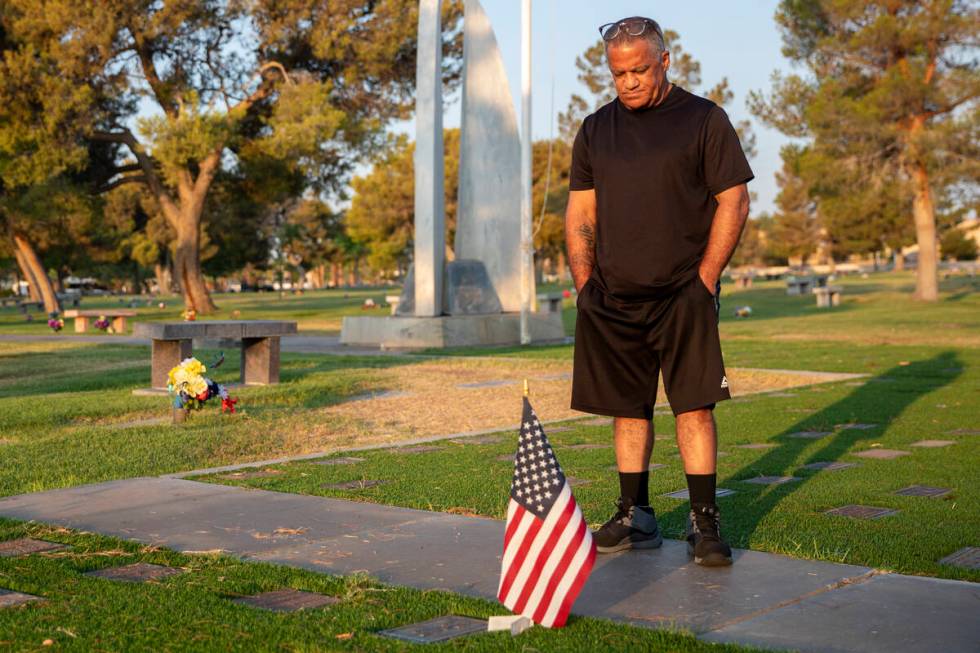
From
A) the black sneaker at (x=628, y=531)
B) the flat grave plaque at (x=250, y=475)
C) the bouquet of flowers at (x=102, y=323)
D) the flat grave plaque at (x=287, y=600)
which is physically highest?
the bouquet of flowers at (x=102, y=323)

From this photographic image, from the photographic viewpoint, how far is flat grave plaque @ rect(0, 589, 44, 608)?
154 inches

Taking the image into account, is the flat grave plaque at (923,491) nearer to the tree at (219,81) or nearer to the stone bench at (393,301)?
the stone bench at (393,301)

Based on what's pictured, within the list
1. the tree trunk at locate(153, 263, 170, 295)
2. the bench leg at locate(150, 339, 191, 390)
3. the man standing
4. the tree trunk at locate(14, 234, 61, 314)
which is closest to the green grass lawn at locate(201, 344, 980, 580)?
the man standing

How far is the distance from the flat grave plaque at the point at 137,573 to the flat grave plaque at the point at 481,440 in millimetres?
3930

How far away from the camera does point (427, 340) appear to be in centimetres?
1984

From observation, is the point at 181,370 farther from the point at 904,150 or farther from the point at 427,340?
the point at 904,150

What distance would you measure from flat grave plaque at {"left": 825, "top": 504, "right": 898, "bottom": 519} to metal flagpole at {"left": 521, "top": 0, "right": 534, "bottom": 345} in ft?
49.7

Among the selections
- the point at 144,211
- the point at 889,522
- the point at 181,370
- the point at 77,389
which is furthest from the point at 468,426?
the point at 144,211

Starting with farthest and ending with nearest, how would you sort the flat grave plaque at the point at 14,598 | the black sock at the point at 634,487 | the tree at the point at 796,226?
the tree at the point at 796,226, the black sock at the point at 634,487, the flat grave plaque at the point at 14,598

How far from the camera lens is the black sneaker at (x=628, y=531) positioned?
4.73 meters

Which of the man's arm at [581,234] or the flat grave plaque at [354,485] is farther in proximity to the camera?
the flat grave plaque at [354,485]

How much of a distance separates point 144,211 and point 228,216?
9.44m

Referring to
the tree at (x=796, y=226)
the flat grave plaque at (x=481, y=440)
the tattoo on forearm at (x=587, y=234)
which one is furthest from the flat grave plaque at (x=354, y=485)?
the tree at (x=796, y=226)

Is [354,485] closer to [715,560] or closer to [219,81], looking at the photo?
[715,560]
